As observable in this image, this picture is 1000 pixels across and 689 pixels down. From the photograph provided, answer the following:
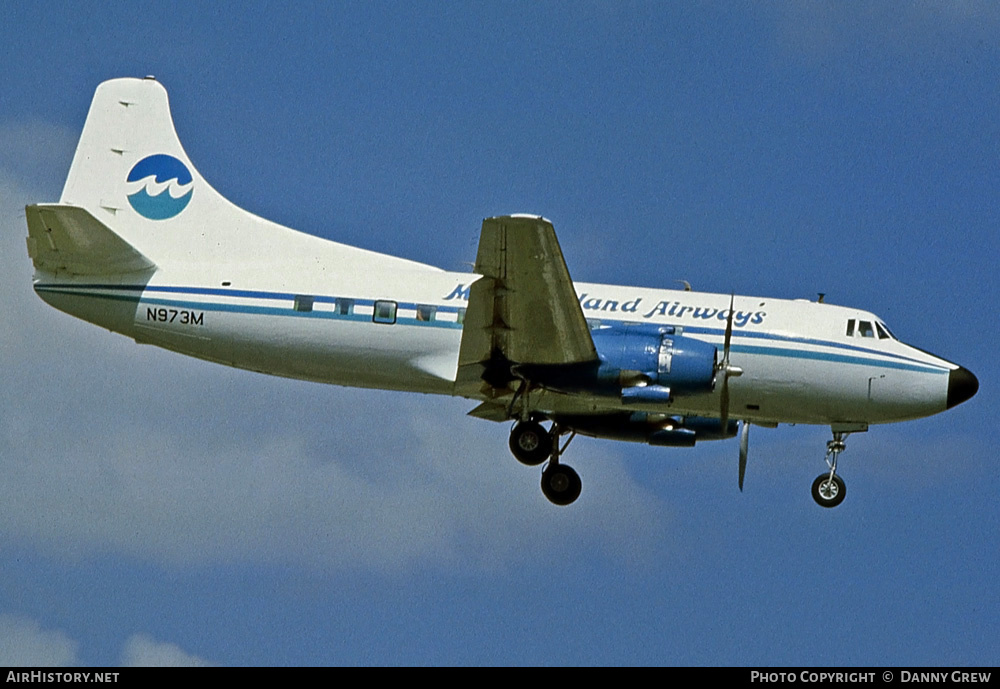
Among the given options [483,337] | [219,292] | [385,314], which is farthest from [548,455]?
[219,292]

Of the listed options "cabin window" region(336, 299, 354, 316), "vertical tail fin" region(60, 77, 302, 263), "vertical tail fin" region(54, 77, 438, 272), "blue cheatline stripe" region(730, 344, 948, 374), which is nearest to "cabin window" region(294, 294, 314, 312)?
"cabin window" region(336, 299, 354, 316)

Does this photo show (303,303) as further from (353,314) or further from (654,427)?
(654,427)

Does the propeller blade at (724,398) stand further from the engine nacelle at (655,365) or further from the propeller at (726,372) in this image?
the engine nacelle at (655,365)

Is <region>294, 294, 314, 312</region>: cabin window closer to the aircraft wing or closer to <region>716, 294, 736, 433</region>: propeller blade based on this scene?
the aircraft wing

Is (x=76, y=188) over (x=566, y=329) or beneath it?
over

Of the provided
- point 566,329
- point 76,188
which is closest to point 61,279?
point 76,188

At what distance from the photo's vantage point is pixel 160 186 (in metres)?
29.4

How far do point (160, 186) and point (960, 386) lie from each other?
16041 mm

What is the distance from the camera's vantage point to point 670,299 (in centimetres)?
2717

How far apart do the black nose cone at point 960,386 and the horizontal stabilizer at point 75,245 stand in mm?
14981

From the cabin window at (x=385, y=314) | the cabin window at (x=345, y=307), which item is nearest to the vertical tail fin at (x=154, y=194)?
the cabin window at (x=345, y=307)

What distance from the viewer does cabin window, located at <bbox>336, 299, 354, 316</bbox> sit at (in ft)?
87.0
